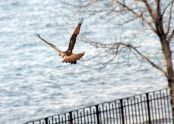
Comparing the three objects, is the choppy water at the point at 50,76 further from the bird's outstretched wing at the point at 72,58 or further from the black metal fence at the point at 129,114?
the bird's outstretched wing at the point at 72,58

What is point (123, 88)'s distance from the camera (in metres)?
32.0

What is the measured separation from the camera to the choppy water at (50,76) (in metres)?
29.8

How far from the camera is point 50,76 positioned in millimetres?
38125

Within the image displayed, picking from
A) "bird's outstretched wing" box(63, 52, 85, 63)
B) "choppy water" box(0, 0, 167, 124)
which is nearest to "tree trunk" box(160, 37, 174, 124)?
"bird's outstretched wing" box(63, 52, 85, 63)

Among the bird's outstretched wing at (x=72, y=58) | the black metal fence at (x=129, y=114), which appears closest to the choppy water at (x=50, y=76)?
the black metal fence at (x=129, y=114)

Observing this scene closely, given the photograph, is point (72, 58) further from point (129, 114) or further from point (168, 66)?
point (129, 114)

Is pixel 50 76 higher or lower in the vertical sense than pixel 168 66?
lower

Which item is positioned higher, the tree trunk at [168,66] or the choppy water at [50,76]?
the tree trunk at [168,66]

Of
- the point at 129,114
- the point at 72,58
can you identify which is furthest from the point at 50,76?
the point at 72,58

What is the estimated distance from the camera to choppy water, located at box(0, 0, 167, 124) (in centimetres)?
2978

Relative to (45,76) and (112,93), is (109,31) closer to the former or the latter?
(45,76)

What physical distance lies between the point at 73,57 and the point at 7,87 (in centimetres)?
2136

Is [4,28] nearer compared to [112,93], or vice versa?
[112,93]

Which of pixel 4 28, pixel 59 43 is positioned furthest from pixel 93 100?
pixel 4 28
